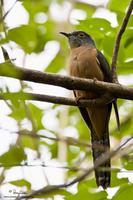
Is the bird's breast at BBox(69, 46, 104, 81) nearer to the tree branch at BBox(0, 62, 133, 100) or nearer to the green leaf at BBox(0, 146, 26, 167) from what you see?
the tree branch at BBox(0, 62, 133, 100)

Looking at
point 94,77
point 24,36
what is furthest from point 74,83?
point 94,77

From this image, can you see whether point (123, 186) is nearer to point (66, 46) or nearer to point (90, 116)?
point (90, 116)

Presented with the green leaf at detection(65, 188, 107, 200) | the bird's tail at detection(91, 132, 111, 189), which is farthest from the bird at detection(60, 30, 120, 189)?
the green leaf at detection(65, 188, 107, 200)

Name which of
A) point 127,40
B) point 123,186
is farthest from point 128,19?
point 123,186

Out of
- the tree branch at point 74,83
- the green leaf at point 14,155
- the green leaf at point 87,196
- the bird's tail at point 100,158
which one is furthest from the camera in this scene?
the bird's tail at point 100,158

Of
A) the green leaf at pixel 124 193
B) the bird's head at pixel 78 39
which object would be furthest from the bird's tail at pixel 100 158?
the bird's head at pixel 78 39

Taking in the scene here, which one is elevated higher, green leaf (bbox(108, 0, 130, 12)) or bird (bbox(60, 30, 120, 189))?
green leaf (bbox(108, 0, 130, 12))

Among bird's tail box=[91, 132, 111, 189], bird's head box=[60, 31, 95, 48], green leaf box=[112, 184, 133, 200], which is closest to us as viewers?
green leaf box=[112, 184, 133, 200]

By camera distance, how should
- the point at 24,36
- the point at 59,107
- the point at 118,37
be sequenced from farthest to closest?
the point at 59,107 → the point at 118,37 → the point at 24,36

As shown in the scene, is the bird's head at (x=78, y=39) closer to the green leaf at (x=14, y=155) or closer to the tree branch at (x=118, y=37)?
the tree branch at (x=118, y=37)

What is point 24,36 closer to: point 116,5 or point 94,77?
point 116,5

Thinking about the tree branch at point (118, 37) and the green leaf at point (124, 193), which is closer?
the green leaf at point (124, 193)

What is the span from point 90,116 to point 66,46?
1.91 meters

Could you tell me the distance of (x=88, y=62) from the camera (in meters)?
6.16
